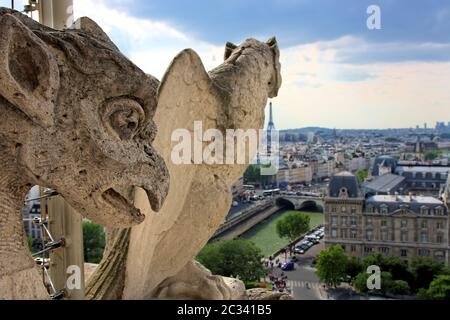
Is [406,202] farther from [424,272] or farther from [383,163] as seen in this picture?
[383,163]

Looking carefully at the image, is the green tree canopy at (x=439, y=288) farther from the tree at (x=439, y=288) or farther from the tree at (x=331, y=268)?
the tree at (x=331, y=268)

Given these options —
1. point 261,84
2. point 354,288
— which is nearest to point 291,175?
point 354,288

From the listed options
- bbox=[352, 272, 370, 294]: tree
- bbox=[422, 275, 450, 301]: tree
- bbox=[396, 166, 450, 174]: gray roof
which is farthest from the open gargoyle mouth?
bbox=[396, 166, 450, 174]: gray roof

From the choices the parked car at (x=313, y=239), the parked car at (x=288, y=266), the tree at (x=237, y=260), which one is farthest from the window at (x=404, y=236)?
the tree at (x=237, y=260)

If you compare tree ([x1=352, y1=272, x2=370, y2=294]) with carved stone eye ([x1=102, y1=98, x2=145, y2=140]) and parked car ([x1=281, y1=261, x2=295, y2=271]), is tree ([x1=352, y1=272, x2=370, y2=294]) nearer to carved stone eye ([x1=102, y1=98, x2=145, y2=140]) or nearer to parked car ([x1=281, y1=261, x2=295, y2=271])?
parked car ([x1=281, y1=261, x2=295, y2=271])

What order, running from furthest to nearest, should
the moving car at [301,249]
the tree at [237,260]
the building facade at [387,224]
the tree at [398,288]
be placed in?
the moving car at [301,249], the building facade at [387,224], the tree at [398,288], the tree at [237,260]

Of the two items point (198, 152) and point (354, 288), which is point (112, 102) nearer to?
point (198, 152)

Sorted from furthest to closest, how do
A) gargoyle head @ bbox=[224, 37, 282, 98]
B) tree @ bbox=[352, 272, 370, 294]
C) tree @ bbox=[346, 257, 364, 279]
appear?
tree @ bbox=[346, 257, 364, 279] < tree @ bbox=[352, 272, 370, 294] < gargoyle head @ bbox=[224, 37, 282, 98]
